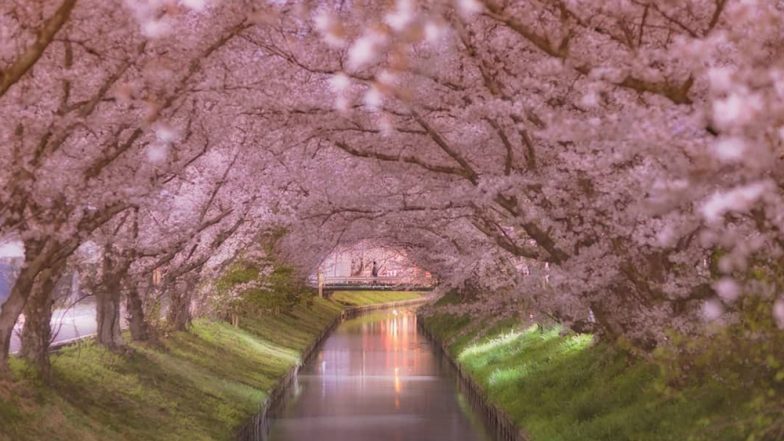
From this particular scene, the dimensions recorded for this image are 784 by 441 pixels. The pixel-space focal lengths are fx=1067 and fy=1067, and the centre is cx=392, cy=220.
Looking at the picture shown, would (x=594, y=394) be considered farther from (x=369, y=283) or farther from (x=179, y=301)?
(x=369, y=283)

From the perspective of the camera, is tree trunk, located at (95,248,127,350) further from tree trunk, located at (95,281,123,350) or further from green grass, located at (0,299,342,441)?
green grass, located at (0,299,342,441)

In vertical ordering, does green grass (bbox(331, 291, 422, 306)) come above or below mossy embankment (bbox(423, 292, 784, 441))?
above

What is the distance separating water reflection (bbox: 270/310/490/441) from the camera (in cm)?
2941

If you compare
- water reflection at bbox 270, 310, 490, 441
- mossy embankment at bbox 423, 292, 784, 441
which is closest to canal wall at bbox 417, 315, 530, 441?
mossy embankment at bbox 423, 292, 784, 441

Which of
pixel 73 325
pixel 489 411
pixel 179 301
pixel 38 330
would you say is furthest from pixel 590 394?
pixel 179 301

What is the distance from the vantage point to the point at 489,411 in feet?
99.3

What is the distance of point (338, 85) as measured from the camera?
1553 centimetres

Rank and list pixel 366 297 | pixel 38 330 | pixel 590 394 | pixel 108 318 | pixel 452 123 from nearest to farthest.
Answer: pixel 452 123, pixel 38 330, pixel 590 394, pixel 108 318, pixel 366 297

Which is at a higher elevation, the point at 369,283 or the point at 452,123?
the point at 369,283

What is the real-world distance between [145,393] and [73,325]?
818 cm

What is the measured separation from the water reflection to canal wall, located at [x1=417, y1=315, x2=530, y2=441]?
355 mm

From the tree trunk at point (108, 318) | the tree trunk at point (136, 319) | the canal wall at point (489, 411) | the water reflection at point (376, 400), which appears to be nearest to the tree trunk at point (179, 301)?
the tree trunk at point (136, 319)

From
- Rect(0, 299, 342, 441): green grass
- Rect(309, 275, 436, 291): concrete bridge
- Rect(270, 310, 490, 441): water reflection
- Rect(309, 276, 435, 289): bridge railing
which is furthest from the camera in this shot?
Rect(309, 275, 436, 291): concrete bridge

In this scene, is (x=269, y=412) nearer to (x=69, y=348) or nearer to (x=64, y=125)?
(x=69, y=348)
